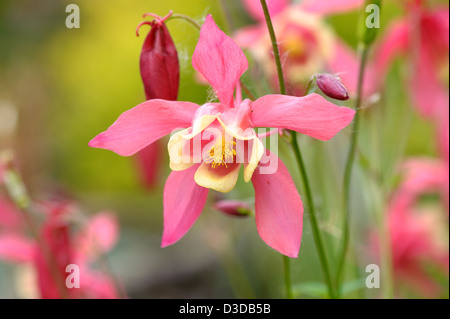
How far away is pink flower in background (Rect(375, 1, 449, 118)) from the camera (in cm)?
58

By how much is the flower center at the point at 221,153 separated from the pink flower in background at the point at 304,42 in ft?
0.75

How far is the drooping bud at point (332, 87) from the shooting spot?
1.13ft

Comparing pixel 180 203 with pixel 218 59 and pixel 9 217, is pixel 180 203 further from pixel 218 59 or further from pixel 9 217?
pixel 9 217

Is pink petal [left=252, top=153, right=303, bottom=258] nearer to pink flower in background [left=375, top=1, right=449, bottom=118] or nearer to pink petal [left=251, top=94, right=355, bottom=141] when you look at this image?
pink petal [left=251, top=94, right=355, bottom=141]

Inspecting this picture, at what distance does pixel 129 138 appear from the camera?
0.37 metres

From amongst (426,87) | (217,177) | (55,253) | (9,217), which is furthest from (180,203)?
(9,217)

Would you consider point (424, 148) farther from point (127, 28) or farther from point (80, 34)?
point (80, 34)

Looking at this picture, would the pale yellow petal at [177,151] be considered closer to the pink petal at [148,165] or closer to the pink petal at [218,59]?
the pink petal at [218,59]

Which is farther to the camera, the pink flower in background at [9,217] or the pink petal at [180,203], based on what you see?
the pink flower in background at [9,217]

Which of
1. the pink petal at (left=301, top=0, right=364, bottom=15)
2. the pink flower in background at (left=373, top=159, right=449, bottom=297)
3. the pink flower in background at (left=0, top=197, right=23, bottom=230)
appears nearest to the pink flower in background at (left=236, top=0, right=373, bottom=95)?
the pink petal at (left=301, top=0, right=364, bottom=15)

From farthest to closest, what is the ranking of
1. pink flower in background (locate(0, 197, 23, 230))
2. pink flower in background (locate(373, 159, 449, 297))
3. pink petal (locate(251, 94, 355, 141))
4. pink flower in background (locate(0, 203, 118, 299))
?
pink flower in background (locate(0, 197, 23, 230)) → pink flower in background (locate(373, 159, 449, 297)) → pink flower in background (locate(0, 203, 118, 299)) → pink petal (locate(251, 94, 355, 141))

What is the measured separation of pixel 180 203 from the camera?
0.39 meters

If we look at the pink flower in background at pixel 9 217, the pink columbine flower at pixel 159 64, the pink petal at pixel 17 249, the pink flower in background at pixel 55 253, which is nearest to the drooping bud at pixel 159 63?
the pink columbine flower at pixel 159 64
